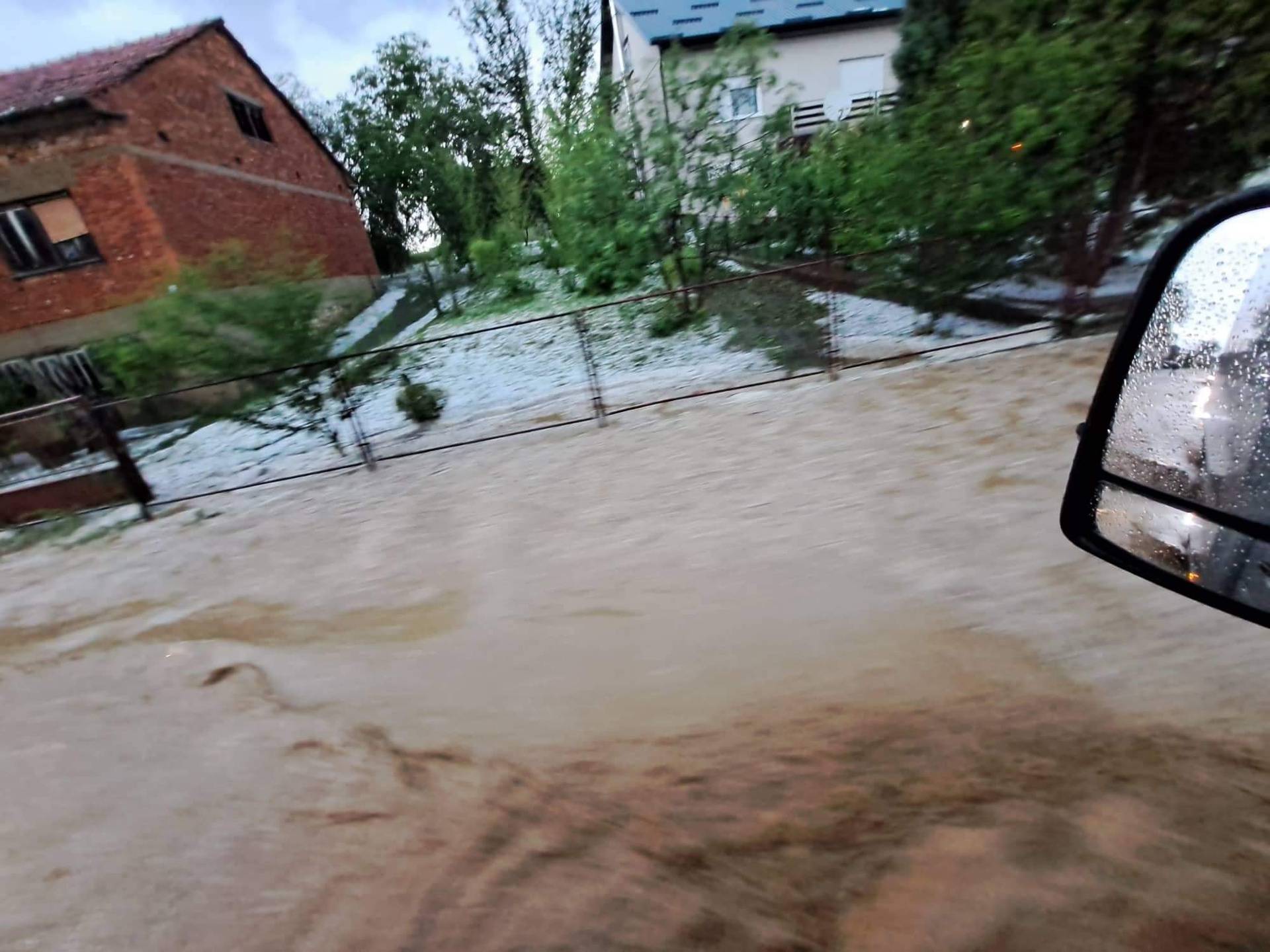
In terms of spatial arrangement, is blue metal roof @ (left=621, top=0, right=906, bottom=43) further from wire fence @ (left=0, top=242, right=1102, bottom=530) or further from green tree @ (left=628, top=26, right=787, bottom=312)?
wire fence @ (left=0, top=242, right=1102, bottom=530)

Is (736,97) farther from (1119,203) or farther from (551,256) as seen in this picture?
(551,256)

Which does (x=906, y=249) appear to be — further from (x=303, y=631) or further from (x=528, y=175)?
(x=528, y=175)

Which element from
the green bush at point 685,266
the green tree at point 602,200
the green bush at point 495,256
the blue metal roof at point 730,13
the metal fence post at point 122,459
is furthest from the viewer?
the green bush at point 495,256

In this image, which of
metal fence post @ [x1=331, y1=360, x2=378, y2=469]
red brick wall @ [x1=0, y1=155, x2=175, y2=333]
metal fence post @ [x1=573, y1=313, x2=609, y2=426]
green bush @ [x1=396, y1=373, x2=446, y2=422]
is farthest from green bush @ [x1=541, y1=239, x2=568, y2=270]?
metal fence post @ [x1=331, y1=360, x2=378, y2=469]

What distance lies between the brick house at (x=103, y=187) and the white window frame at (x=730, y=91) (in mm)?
6693

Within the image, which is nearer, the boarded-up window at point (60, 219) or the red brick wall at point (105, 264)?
the red brick wall at point (105, 264)

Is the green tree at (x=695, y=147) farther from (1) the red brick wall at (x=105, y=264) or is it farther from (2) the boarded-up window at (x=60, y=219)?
(2) the boarded-up window at (x=60, y=219)

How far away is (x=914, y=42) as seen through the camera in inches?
341

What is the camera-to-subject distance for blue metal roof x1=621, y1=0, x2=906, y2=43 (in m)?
15.4

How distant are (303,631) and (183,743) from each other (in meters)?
0.93

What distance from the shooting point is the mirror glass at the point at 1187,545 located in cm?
117

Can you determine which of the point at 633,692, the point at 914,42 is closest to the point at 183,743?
the point at 633,692

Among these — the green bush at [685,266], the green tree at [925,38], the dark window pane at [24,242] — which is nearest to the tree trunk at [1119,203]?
the green tree at [925,38]

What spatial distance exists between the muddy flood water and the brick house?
8396mm
